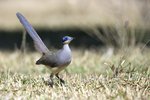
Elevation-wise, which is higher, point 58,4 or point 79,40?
point 79,40

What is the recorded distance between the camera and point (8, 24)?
19.7 m

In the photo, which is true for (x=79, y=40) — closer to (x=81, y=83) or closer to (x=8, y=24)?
(x=8, y=24)

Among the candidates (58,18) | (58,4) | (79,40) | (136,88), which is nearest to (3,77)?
(136,88)

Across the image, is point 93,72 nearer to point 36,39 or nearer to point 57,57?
point 36,39

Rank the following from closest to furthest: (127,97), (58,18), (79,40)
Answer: (127,97)
(79,40)
(58,18)

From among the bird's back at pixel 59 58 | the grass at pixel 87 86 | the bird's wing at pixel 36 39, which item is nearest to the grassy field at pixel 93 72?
the grass at pixel 87 86

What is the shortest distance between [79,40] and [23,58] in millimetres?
5887

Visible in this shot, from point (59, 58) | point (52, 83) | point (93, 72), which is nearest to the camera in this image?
point (59, 58)

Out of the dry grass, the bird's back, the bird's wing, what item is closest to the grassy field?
the dry grass

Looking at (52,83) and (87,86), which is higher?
(87,86)

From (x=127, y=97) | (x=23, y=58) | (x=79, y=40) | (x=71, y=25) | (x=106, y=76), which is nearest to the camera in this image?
(x=127, y=97)

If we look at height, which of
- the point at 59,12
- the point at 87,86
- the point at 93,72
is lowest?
the point at 59,12

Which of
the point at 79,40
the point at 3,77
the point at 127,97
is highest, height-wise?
the point at 127,97

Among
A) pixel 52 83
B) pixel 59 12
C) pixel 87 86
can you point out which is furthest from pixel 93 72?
pixel 59 12
